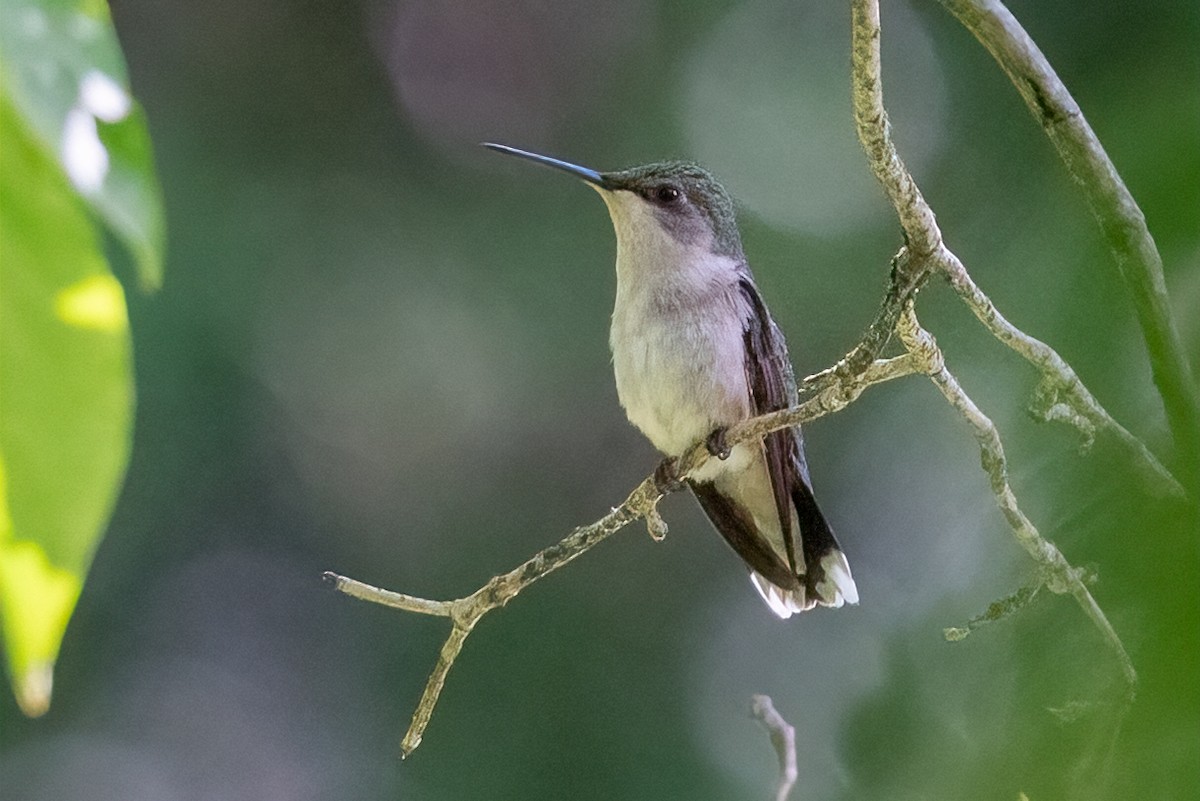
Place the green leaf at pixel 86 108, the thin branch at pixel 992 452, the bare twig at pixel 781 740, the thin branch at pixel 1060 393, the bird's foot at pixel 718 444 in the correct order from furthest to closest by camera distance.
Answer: the bird's foot at pixel 718 444 < the bare twig at pixel 781 740 < the thin branch at pixel 992 452 < the thin branch at pixel 1060 393 < the green leaf at pixel 86 108

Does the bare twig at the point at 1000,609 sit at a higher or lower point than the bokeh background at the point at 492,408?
lower

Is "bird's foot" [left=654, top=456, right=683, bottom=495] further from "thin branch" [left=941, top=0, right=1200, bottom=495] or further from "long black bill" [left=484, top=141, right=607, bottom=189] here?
"thin branch" [left=941, top=0, right=1200, bottom=495]

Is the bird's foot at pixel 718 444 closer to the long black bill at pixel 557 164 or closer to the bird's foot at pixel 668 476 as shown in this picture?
the bird's foot at pixel 668 476

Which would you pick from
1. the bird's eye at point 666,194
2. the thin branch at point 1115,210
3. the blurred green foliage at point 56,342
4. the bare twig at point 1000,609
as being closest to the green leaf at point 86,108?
the blurred green foliage at point 56,342

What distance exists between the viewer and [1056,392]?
2.01ft

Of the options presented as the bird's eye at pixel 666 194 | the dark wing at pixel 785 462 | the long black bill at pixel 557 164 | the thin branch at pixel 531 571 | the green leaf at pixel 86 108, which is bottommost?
the green leaf at pixel 86 108

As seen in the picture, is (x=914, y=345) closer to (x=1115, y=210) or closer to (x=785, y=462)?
(x=1115, y=210)

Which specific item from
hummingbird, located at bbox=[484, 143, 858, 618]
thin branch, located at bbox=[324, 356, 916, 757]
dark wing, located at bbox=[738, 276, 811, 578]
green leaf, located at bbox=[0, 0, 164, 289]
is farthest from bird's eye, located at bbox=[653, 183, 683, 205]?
green leaf, located at bbox=[0, 0, 164, 289]

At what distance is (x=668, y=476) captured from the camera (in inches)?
40.4

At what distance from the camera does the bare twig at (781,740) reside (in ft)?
2.72

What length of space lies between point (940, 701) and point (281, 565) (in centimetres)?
105

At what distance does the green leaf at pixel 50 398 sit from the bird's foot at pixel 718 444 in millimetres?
797

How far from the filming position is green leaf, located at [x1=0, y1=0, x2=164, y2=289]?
0.64 ft

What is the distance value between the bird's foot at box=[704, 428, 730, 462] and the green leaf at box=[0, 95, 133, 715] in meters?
0.80
